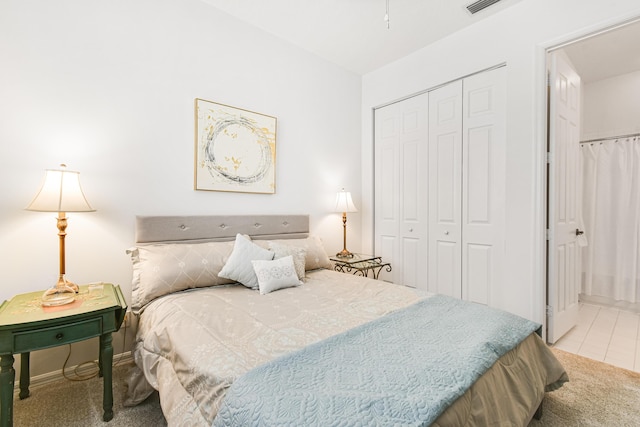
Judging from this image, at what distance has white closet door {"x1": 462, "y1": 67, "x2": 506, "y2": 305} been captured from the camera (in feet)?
8.66

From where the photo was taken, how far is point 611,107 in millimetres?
3508

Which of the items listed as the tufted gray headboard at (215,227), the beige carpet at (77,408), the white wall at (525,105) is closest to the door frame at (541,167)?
the white wall at (525,105)

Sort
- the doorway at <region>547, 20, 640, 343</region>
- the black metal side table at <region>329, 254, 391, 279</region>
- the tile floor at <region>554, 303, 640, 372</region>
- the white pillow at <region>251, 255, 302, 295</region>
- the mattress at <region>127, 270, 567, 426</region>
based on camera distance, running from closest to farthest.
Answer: the mattress at <region>127, 270, 567, 426</region>
the white pillow at <region>251, 255, 302, 295</region>
the tile floor at <region>554, 303, 640, 372</region>
the doorway at <region>547, 20, 640, 343</region>
the black metal side table at <region>329, 254, 391, 279</region>

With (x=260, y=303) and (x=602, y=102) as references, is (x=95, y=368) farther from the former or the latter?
(x=602, y=102)

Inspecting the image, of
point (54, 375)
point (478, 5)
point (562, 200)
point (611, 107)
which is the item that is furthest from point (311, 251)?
point (611, 107)

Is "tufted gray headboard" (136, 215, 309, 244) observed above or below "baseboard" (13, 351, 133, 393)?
above

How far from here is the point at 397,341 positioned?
126cm

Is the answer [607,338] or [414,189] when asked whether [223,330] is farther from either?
[607,338]

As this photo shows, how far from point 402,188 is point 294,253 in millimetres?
1672

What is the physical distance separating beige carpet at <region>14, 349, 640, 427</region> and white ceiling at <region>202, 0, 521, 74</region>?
117 inches

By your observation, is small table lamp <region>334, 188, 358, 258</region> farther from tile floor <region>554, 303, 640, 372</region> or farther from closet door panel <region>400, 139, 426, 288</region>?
tile floor <region>554, 303, 640, 372</region>

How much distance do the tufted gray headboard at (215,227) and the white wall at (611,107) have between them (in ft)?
12.2

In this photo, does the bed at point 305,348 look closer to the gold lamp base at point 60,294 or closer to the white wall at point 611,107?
the gold lamp base at point 60,294

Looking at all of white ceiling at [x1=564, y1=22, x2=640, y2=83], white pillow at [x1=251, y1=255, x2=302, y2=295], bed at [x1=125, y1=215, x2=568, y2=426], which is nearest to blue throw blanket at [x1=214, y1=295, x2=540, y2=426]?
bed at [x1=125, y1=215, x2=568, y2=426]
